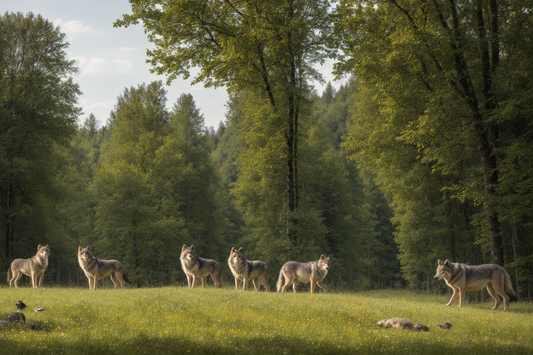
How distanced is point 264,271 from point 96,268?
692 centimetres

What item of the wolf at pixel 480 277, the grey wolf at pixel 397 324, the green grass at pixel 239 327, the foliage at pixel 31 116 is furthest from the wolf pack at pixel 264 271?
the foliage at pixel 31 116

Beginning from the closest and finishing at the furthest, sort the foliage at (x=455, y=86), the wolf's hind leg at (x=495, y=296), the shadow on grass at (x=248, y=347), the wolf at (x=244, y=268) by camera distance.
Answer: the shadow on grass at (x=248, y=347)
the wolf's hind leg at (x=495, y=296)
the wolf at (x=244, y=268)
the foliage at (x=455, y=86)

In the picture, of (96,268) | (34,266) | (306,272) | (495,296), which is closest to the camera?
(495,296)

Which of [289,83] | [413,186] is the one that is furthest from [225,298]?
[413,186]

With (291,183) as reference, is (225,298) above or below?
below

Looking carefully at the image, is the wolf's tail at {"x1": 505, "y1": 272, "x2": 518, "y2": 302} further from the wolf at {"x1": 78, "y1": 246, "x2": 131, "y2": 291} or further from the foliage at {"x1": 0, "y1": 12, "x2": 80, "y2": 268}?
the foliage at {"x1": 0, "y1": 12, "x2": 80, "y2": 268}

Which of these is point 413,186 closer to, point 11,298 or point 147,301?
point 147,301

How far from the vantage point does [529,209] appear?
18.0m

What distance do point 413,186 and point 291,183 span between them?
11872 mm

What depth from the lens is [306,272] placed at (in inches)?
701

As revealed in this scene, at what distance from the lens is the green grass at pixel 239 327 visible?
8844 mm

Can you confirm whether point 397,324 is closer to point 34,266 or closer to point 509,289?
point 509,289

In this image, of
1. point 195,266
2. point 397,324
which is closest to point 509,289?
point 397,324

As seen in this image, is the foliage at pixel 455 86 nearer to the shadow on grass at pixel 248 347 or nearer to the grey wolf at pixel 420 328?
the grey wolf at pixel 420 328
